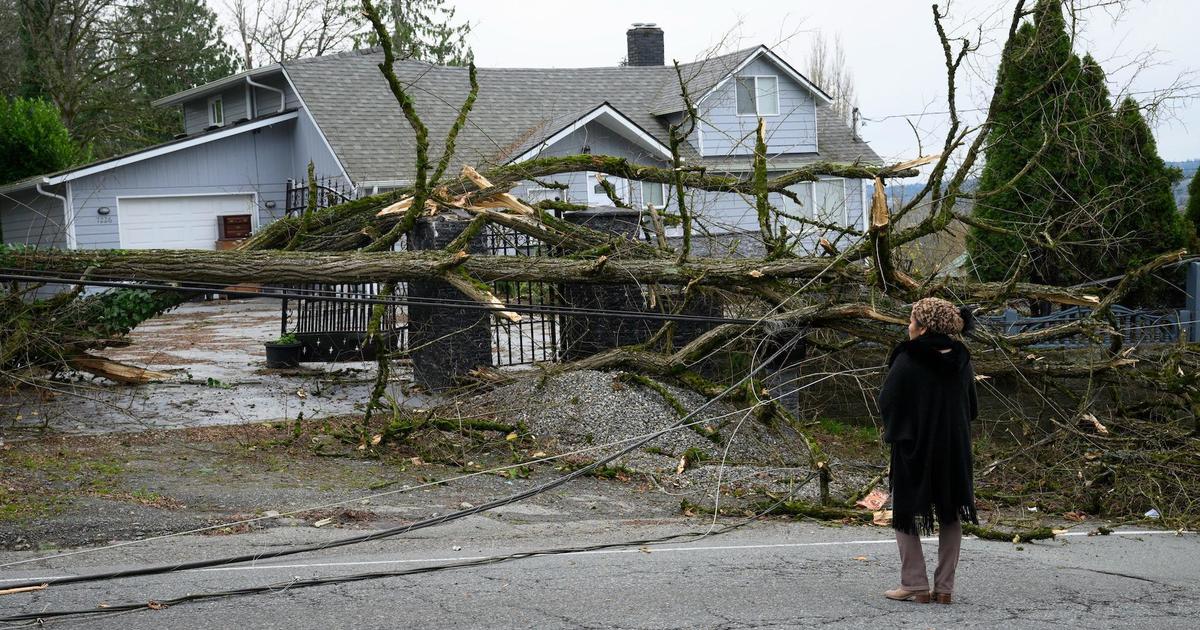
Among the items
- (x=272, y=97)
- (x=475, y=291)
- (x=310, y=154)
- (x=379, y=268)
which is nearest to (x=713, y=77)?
(x=310, y=154)

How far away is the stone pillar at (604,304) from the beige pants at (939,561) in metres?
7.12

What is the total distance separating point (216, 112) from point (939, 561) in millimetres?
27343

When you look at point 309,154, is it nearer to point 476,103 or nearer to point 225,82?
point 476,103

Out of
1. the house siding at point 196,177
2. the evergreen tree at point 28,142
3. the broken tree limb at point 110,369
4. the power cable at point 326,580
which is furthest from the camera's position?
the evergreen tree at point 28,142

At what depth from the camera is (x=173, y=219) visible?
24281 millimetres

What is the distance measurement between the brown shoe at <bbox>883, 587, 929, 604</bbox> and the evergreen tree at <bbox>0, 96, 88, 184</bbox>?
79.1 ft

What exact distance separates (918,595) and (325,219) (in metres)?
8.69

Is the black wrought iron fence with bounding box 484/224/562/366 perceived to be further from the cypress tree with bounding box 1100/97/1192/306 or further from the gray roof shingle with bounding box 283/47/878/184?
the gray roof shingle with bounding box 283/47/878/184

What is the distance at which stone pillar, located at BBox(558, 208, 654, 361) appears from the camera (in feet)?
40.8

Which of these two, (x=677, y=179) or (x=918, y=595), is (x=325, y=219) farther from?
(x=918, y=595)

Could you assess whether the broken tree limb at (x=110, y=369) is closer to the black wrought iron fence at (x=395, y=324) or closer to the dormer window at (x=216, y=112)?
the black wrought iron fence at (x=395, y=324)

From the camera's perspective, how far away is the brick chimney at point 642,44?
3195cm

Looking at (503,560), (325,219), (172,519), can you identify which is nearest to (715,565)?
(503,560)

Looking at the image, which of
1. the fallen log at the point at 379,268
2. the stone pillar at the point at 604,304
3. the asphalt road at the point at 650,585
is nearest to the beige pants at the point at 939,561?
the asphalt road at the point at 650,585
